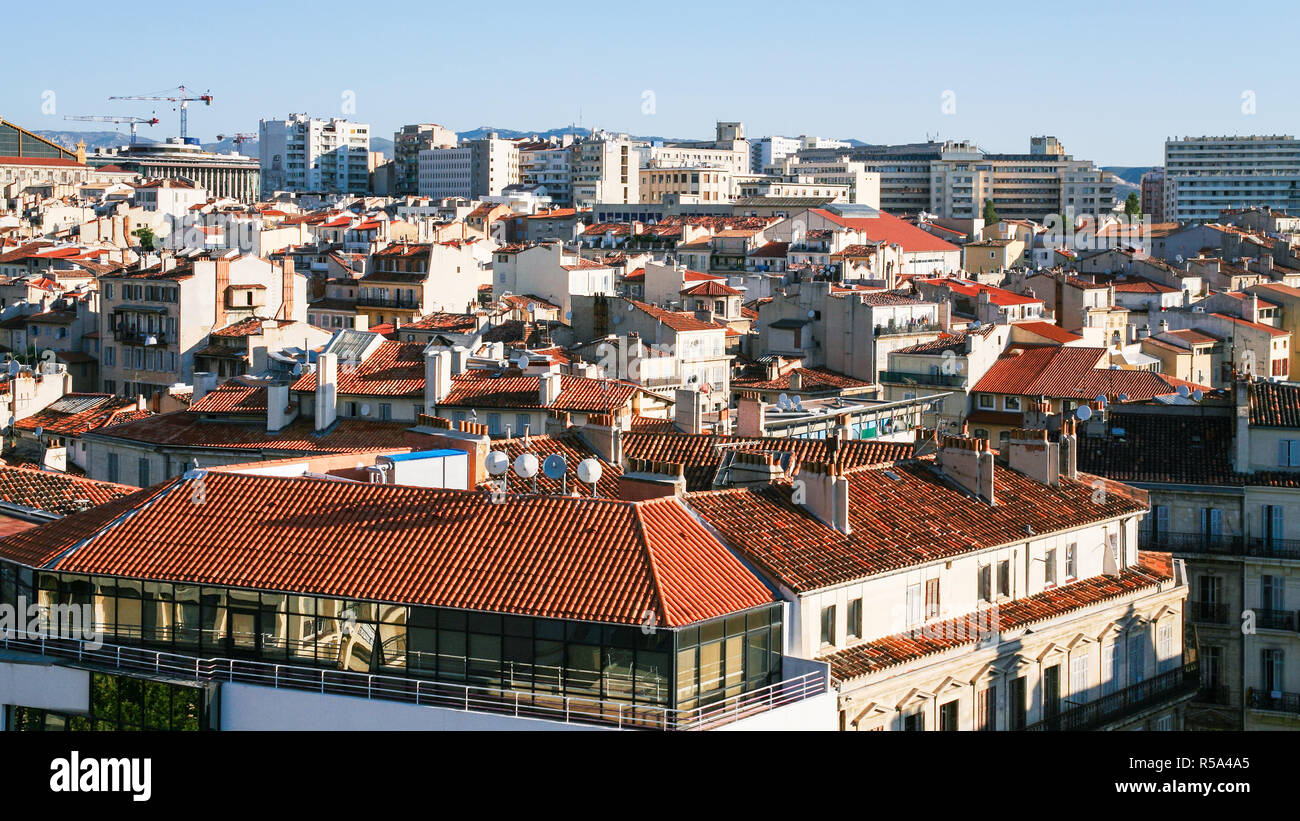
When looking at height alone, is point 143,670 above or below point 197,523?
below

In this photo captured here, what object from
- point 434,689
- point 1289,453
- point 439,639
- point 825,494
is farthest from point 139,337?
point 434,689

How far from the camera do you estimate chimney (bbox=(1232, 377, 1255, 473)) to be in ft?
134

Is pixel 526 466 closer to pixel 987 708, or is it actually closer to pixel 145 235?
pixel 987 708

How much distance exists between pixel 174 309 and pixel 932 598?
5209 cm

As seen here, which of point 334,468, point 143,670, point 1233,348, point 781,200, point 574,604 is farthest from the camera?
point 781,200

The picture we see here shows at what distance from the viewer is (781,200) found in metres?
161

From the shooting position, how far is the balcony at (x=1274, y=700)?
131 feet

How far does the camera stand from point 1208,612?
135ft

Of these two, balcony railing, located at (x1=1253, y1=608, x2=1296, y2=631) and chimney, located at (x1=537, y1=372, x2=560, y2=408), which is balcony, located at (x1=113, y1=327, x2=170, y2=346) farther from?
balcony railing, located at (x1=1253, y1=608, x2=1296, y2=631)

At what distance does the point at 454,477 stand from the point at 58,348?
179 ft

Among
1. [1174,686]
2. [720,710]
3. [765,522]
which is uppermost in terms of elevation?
[765,522]

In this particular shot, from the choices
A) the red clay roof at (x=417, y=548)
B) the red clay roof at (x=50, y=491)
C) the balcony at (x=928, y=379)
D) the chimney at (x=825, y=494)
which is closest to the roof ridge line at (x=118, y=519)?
the red clay roof at (x=417, y=548)

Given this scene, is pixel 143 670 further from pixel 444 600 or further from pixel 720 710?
pixel 720 710
